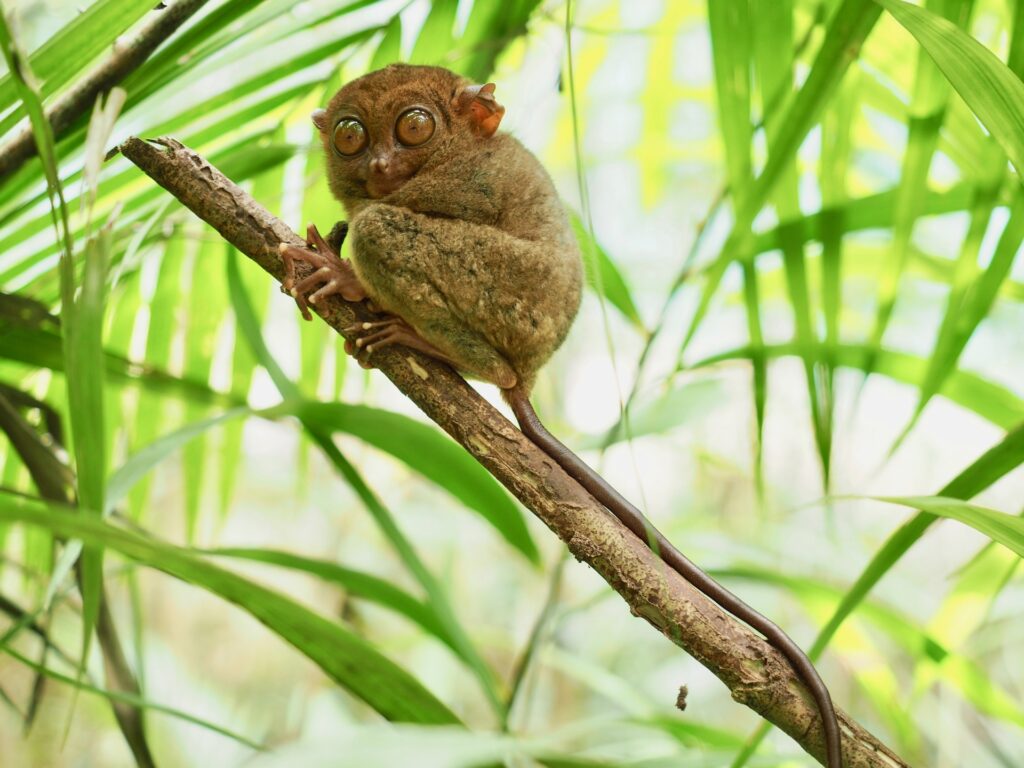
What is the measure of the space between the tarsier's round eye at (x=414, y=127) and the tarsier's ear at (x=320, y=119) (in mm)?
190

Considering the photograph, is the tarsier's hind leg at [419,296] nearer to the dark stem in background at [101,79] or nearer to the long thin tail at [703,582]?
the long thin tail at [703,582]

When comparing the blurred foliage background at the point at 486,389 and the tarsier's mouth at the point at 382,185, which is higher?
the tarsier's mouth at the point at 382,185

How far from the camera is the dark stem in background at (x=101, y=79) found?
1.74m

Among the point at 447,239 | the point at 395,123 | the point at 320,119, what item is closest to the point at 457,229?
the point at 447,239

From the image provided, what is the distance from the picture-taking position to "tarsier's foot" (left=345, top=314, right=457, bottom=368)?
1.99 m

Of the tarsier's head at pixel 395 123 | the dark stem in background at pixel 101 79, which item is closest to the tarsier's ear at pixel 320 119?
the tarsier's head at pixel 395 123

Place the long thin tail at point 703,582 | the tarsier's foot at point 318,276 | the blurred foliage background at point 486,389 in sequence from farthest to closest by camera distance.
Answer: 1. the tarsier's foot at point 318,276
2. the long thin tail at point 703,582
3. the blurred foliage background at point 486,389

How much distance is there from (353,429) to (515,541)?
49cm

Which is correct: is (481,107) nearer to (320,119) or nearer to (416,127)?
(416,127)

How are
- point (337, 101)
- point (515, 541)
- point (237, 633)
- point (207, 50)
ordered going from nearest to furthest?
point (207, 50)
point (515, 541)
point (337, 101)
point (237, 633)

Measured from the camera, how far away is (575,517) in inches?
64.6

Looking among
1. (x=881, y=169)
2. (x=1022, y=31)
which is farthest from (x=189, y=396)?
(x=881, y=169)

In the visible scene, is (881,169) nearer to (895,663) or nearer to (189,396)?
(189,396)

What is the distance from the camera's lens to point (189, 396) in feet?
7.39
